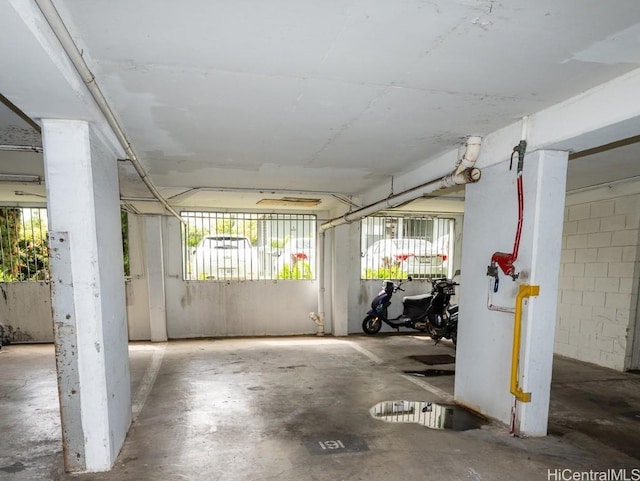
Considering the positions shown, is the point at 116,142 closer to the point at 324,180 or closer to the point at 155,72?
the point at 155,72

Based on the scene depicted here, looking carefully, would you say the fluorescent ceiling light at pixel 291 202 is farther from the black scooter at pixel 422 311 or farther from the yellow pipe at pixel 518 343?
the yellow pipe at pixel 518 343

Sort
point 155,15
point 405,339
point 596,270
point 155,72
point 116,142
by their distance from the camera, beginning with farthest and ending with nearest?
point 405,339 < point 596,270 < point 116,142 < point 155,72 < point 155,15

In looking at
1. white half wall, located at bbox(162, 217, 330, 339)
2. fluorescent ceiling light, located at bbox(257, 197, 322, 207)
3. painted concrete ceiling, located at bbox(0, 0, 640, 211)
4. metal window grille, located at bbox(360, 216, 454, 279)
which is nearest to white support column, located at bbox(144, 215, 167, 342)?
white half wall, located at bbox(162, 217, 330, 339)

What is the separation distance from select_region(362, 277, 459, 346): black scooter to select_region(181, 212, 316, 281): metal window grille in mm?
1494

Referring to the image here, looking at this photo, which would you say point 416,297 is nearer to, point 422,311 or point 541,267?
point 422,311

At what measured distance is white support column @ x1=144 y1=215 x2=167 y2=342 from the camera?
618 centimetres

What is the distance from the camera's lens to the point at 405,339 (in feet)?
21.7

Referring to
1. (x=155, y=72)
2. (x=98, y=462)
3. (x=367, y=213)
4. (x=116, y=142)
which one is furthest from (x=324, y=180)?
(x=98, y=462)

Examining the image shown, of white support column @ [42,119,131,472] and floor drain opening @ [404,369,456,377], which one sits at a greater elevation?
white support column @ [42,119,131,472]

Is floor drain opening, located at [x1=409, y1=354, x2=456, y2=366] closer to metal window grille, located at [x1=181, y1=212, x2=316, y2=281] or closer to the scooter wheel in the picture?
the scooter wheel

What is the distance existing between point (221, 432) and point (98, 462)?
88 cm

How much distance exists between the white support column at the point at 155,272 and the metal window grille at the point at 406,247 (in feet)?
13.0

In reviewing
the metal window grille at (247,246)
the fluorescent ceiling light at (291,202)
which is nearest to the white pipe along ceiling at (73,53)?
the fluorescent ceiling light at (291,202)

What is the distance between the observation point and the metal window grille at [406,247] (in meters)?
7.38
